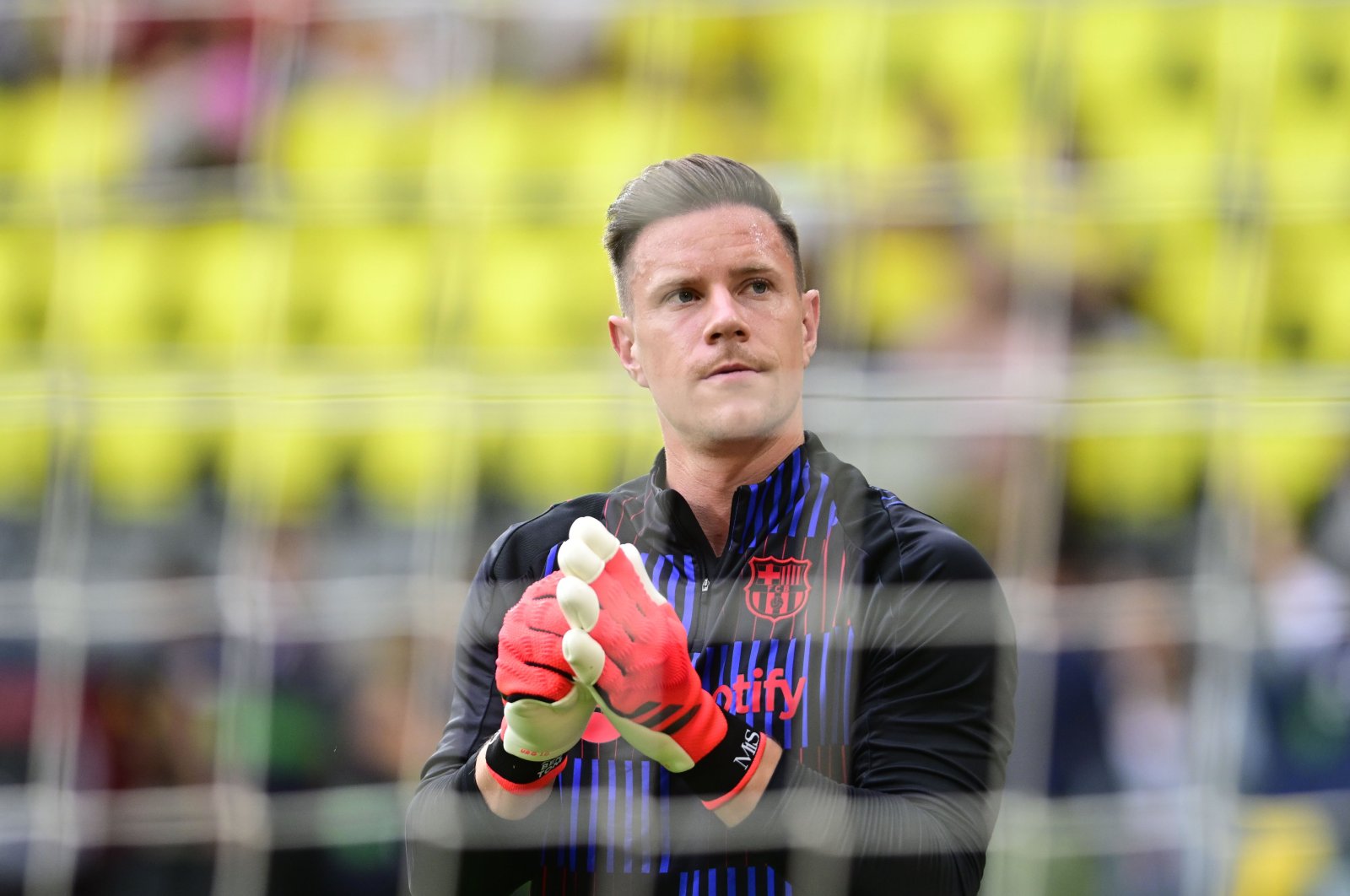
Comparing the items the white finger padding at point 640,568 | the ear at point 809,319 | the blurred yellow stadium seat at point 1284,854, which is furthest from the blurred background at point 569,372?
the white finger padding at point 640,568

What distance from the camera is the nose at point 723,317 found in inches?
46.9

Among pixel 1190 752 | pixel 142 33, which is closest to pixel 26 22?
pixel 142 33

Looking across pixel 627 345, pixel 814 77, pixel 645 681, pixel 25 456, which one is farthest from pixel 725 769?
pixel 25 456

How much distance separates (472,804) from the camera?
3.63ft

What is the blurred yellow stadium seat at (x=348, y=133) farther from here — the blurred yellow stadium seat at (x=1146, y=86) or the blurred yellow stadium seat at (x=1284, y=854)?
the blurred yellow stadium seat at (x=1284, y=854)

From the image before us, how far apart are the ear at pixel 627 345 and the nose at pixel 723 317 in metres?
0.10

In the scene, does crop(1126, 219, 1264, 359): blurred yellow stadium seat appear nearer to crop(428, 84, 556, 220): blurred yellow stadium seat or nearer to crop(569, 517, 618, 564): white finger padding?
crop(428, 84, 556, 220): blurred yellow stadium seat

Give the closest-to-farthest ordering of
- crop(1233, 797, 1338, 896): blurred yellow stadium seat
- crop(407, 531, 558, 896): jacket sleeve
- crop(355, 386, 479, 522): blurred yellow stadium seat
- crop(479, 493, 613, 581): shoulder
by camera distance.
Result: crop(407, 531, 558, 896): jacket sleeve < crop(479, 493, 613, 581): shoulder < crop(1233, 797, 1338, 896): blurred yellow stadium seat < crop(355, 386, 479, 522): blurred yellow stadium seat

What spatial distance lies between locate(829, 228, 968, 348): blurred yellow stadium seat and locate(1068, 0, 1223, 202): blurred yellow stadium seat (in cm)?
35

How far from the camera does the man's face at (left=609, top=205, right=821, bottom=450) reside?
1.18m

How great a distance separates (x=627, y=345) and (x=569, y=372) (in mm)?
1442

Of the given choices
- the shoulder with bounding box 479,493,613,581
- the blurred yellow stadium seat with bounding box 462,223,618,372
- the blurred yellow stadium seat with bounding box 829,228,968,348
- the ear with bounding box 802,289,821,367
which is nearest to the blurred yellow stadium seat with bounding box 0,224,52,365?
the blurred yellow stadium seat with bounding box 462,223,618,372

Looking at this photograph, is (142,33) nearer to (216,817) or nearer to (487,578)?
(216,817)

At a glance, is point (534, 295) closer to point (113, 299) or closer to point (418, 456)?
point (418, 456)
